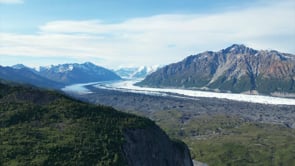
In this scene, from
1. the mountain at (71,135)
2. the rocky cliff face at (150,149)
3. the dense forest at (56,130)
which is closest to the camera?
the dense forest at (56,130)

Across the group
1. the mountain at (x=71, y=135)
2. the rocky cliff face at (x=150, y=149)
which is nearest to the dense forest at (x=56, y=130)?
the mountain at (x=71, y=135)

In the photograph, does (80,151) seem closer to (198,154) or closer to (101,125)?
(101,125)

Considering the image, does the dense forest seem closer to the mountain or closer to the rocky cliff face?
the mountain

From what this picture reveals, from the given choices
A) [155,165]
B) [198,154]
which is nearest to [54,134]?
[155,165]

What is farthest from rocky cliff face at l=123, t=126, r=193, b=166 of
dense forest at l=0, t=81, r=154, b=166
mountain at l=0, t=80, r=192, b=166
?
dense forest at l=0, t=81, r=154, b=166

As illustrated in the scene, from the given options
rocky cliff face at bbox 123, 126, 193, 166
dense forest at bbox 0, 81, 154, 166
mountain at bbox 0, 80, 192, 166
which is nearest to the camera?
dense forest at bbox 0, 81, 154, 166

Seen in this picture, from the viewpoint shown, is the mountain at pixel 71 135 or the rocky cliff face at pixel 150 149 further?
the rocky cliff face at pixel 150 149

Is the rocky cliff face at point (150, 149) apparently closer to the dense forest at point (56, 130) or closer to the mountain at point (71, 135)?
the mountain at point (71, 135)

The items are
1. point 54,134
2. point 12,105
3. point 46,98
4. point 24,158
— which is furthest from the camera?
point 46,98
